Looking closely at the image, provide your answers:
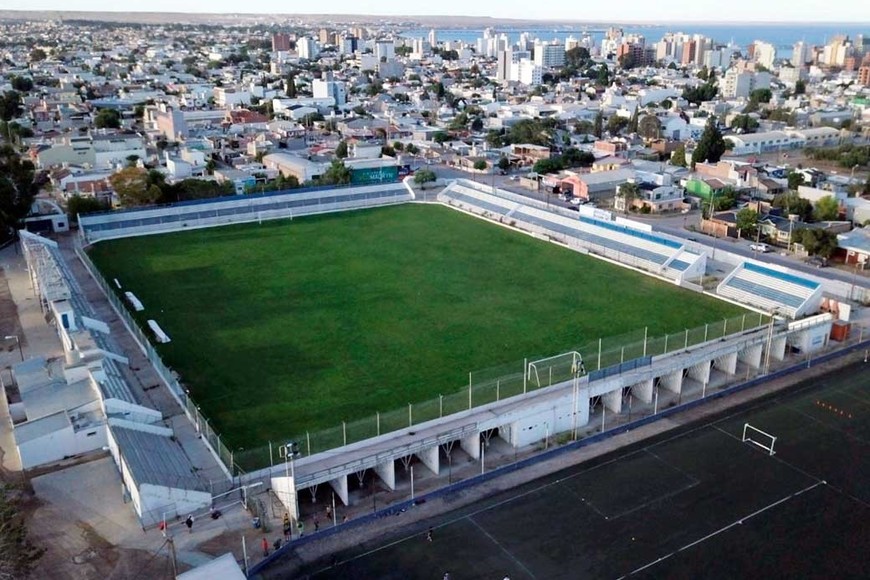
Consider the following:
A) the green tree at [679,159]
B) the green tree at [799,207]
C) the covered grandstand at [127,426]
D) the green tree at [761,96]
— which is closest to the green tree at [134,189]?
the covered grandstand at [127,426]

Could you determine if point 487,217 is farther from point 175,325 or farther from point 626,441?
point 626,441

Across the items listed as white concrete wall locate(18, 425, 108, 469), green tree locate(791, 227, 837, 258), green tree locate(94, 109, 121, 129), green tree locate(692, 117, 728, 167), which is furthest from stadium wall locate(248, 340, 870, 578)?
green tree locate(94, 109, 121, 129)

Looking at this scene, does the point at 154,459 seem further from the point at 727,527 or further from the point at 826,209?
the point at 826,209

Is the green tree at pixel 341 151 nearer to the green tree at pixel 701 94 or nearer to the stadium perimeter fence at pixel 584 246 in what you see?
the stadium perimeter fence at pixel 584 246

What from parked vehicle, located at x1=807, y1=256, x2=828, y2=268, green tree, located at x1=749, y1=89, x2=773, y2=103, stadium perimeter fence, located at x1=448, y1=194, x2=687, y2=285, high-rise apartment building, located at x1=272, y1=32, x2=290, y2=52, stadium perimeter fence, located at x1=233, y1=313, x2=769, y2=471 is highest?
high-rise apartment building, located at x1=272, y1=32, x2=290, y2=52

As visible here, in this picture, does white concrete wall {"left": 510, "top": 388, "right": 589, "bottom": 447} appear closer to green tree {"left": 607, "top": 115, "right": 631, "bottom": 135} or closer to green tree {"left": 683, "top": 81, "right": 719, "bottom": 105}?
green tree {"left": 607, "top": 115, "right": 631, "bottom": 135}

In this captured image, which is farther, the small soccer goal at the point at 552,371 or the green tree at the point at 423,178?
the green tree at the point at 423,178
